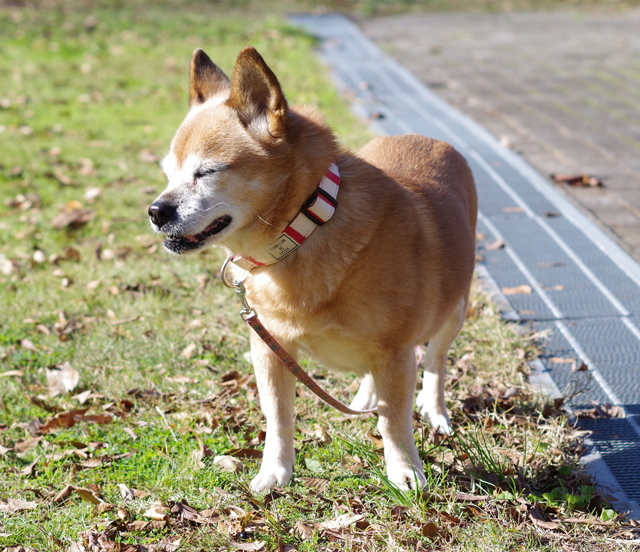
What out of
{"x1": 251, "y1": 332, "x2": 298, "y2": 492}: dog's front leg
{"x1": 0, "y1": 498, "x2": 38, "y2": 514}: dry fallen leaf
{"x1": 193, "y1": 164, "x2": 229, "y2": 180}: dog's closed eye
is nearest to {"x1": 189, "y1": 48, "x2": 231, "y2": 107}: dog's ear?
{"x1": 193, "y1": 164, "x2": 229, "y2": 180}: dog's closed eye

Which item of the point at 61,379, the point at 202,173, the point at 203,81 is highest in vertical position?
the point at 203,81

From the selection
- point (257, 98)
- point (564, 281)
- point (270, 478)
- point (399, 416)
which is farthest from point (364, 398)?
point (564, 281)

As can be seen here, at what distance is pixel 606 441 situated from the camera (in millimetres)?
3029

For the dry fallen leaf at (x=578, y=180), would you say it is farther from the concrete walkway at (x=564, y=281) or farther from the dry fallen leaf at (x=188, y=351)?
the dry fallen leaf at (x=188, y=351)

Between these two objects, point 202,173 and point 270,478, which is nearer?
point 202,173

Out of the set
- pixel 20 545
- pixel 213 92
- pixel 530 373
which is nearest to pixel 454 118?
pixel 530 373

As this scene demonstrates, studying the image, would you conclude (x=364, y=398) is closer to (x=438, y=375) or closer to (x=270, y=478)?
(x=438, y=375)

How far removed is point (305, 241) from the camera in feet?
8.64

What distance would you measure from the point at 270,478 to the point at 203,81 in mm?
1696

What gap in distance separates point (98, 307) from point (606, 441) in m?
3.15

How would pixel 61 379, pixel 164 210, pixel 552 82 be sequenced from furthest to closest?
pixel 552 82 < pixel 61 379 < pixel 164 210

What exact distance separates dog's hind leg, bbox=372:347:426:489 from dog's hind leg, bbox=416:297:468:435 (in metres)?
0.41

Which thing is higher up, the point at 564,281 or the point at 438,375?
the point at 438,375

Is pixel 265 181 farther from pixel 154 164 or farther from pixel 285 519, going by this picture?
pixel 154 164
